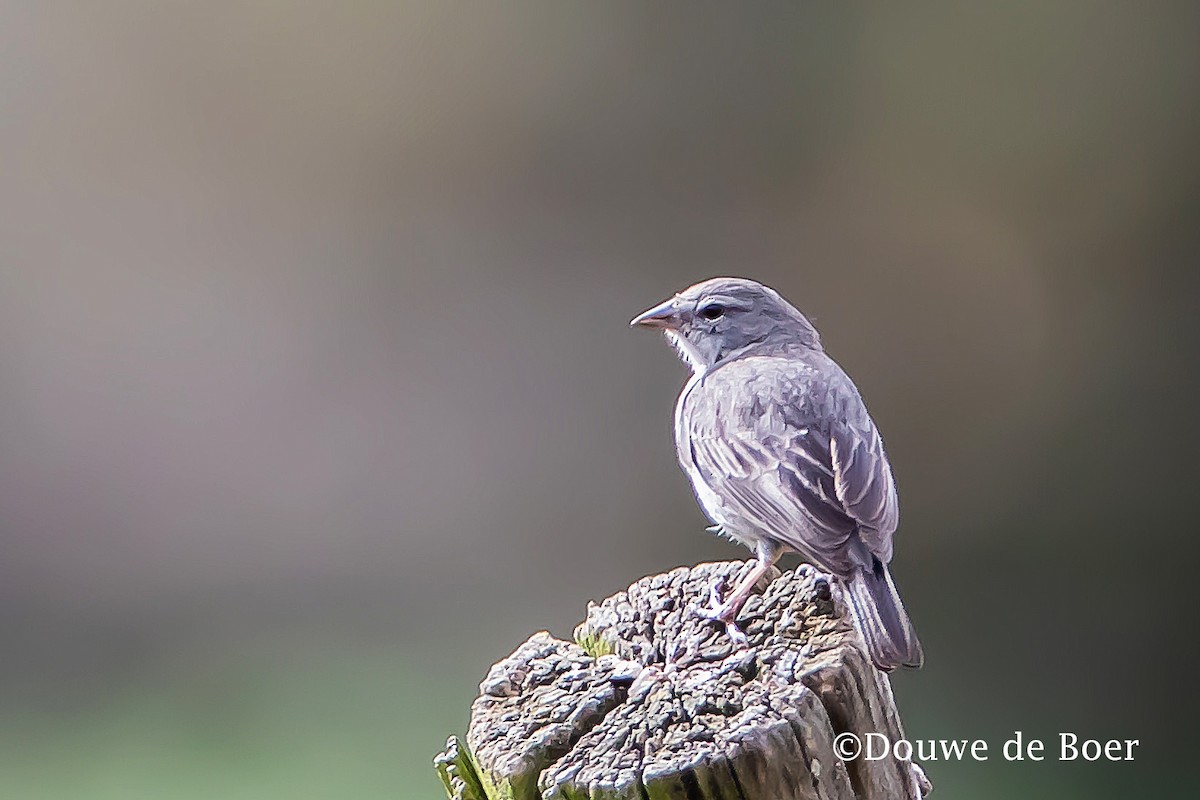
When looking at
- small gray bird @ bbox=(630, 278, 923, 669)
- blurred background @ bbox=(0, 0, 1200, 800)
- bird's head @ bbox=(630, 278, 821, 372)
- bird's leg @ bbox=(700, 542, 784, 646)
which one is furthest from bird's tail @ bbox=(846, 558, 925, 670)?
blurred background @ bbox=(0, 0, 1200, 800)

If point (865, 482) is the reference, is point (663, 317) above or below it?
above

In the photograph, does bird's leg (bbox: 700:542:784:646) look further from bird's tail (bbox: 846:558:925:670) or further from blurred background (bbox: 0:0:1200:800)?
blurred background (bbox: 0:0:1200:800)

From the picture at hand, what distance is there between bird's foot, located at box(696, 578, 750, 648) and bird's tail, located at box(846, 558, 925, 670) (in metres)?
0.14

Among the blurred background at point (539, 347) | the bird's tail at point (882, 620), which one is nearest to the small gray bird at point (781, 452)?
the bird's tail at point (882, 620)

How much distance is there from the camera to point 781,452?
56.6 inches

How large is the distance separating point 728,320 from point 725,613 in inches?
23.2

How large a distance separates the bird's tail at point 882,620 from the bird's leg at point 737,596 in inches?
5.5

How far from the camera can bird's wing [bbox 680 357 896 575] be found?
1340 millimetres

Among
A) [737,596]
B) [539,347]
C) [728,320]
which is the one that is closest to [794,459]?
[737,596]

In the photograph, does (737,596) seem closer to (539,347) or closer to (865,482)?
(865,482)

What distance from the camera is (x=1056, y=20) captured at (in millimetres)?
2686

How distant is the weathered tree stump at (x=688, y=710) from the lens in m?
1.06

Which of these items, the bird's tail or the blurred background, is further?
the blurred background

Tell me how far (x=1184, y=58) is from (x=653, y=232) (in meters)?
1.43
